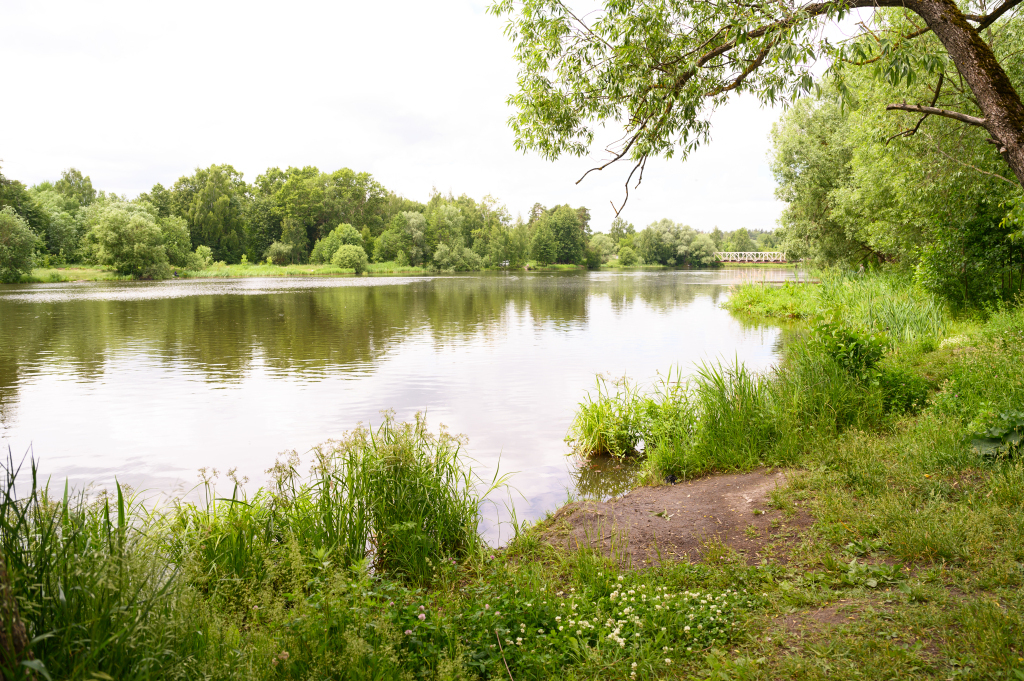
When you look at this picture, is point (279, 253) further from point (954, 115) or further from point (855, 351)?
point (954, 115)

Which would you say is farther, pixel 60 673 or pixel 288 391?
pixel 288 391

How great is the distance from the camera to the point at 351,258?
87562 mm

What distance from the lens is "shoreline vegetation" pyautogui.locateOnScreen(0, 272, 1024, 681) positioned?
289 cm

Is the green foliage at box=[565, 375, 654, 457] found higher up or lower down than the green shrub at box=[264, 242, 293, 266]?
lower down

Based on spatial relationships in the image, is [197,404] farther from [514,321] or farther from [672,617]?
[514,321]

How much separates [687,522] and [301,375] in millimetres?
12299

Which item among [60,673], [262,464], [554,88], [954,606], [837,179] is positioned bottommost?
[262,464]

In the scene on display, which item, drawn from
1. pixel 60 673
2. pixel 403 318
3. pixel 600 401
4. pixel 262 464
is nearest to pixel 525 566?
pixel 60 673

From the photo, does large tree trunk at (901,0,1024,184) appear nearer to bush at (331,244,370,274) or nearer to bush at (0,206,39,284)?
bush at (0,206,39,284)

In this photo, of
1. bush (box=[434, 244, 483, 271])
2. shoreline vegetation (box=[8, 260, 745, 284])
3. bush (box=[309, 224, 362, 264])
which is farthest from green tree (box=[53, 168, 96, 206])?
bush (box=[434, 244, 483, 271])

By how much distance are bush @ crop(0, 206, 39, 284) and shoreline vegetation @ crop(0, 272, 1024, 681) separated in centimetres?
6546

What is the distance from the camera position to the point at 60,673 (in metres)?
2.46

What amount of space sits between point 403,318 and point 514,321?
560 centimetres

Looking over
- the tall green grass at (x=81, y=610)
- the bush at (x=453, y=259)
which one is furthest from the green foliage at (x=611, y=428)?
the bush at (x=453, y=259)
